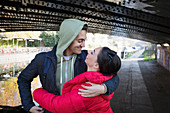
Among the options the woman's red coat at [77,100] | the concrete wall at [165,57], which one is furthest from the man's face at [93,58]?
the concrete wall at [165,57]

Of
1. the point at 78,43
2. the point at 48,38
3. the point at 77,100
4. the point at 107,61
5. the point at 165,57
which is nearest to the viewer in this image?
the point at 77,100

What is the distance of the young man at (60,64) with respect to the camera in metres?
1.57

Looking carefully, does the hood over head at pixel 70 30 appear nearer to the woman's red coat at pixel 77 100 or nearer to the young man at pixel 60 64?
the young man at pixel 60 64

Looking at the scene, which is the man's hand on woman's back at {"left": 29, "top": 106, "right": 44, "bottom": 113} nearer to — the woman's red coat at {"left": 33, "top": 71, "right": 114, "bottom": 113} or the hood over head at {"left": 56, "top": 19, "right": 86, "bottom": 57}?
the woman's red coat at {"left": 33, "top": 71, "right": 114, "bottom": 113}

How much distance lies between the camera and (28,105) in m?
1.74

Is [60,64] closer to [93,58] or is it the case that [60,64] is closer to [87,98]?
[93,58]

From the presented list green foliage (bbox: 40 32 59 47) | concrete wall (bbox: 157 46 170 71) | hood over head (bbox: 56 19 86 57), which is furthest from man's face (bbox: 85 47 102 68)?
green foliage (bbox: 40 32 59 47)

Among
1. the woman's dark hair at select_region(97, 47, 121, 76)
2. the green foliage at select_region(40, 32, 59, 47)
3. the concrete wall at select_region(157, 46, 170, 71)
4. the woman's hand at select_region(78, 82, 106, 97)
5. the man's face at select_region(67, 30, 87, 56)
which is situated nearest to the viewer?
the woman's hand at select_region(78, 82, 106, 97)

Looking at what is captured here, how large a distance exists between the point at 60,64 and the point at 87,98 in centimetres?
51

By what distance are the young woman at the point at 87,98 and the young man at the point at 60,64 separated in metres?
0.13

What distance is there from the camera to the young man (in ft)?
5.15

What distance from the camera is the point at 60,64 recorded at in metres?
1.71

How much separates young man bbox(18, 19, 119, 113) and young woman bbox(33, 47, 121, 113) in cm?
13

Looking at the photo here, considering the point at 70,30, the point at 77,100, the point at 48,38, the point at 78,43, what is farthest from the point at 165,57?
the point at 48,38
